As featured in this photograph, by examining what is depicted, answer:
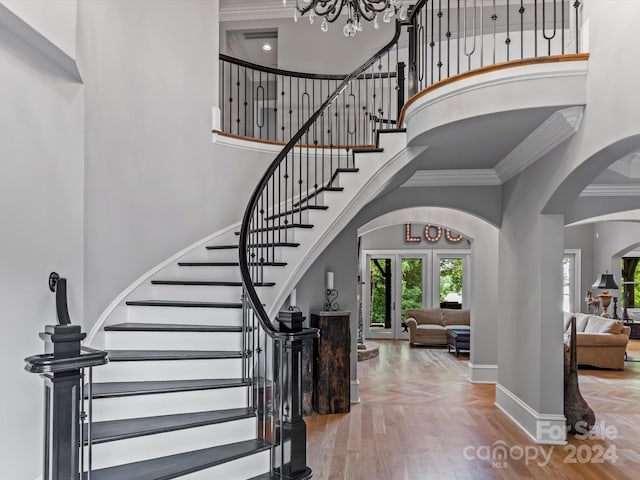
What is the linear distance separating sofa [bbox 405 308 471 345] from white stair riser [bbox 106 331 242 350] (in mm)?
7967

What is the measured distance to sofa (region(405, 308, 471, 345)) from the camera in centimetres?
1098

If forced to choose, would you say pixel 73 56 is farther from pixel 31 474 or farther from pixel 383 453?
pixel 383 453

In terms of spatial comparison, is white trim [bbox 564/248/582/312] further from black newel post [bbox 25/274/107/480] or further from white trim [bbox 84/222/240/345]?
black newel post [bbox 25/274/107/480]

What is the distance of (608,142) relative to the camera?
323 cm

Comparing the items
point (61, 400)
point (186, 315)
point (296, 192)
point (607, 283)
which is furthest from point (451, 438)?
point (607, 283)

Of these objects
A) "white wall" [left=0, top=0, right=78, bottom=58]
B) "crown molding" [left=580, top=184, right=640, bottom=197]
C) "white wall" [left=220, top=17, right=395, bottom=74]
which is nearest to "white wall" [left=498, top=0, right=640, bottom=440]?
"crown molding" [left=580, top=184, right=640, bottom=197]

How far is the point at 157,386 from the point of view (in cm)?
334

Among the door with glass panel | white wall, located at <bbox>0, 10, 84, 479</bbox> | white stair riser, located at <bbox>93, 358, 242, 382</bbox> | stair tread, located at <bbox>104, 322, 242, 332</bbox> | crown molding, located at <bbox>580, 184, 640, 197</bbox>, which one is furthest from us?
the door with glass panel

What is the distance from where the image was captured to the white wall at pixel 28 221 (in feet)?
8.83

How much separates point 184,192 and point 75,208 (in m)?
1.76

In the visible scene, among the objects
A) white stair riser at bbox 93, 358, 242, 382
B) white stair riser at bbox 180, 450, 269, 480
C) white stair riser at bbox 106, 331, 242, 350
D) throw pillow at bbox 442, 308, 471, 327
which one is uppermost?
white stair riser at bbox 106, 331, 242, 350

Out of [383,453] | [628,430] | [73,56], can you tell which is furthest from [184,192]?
[628,430]

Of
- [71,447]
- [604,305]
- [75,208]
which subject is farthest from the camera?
[604,305]

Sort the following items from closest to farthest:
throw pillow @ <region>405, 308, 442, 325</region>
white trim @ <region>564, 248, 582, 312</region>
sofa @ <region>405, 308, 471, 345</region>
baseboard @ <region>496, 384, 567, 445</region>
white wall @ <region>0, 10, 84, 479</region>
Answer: white wall @ <region>0, 10, 84, 479</region> → baseboard @ <region>496, 384, 567, 445</region> → sofa @ <region>405, 308, 471, 345</region> → throw pillow @ <region>405, 308, 442, 325</region> → white trim @ <region>564, 248, 582, 312</region>
